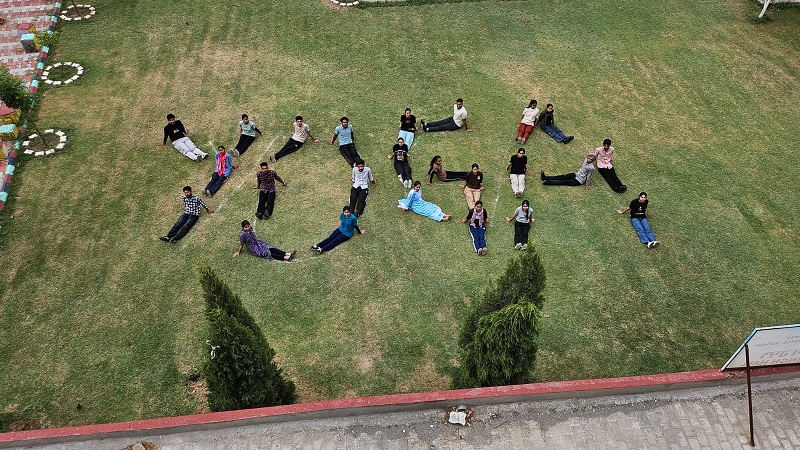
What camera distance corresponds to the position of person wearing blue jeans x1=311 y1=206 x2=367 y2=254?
37.0ft

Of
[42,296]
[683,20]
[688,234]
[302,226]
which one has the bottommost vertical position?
[42,296]

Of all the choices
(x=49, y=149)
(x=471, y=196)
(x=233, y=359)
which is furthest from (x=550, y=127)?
(x=49, y=149)

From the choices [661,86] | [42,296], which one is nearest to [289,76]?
[42,296]

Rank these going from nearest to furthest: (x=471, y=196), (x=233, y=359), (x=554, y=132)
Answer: (x=233, y=359)
(x=471, y=196)
(x=554, y=132)

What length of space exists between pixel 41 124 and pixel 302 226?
788cm

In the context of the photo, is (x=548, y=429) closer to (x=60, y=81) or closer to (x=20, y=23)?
(x=60, y=81)

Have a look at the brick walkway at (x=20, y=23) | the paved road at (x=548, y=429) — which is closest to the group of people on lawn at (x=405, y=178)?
A: the paved road at (x=548, y=429)

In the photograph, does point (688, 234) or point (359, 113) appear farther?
point (359, 113)

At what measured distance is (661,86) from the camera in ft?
52.3

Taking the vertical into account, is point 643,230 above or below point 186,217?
above

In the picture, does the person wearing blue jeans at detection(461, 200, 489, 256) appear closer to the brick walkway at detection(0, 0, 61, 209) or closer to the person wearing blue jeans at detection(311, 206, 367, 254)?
the person wearing blue jeans at detection(311, 206, 367, 254)

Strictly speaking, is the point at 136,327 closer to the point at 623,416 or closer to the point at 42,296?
the point at 42,296

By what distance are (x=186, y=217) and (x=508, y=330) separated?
746 cm

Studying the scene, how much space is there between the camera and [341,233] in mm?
11492
